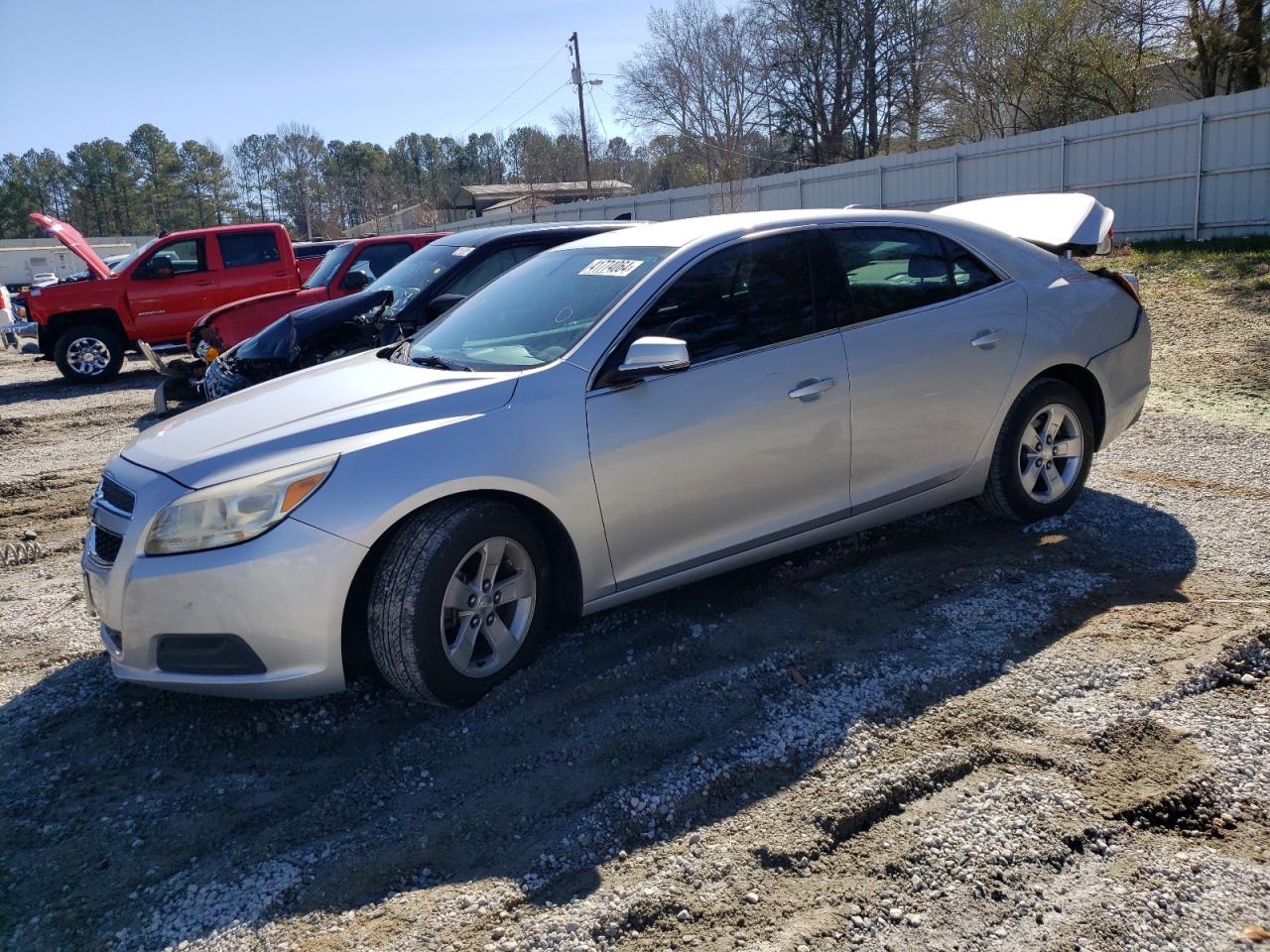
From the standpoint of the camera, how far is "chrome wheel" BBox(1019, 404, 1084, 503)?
16.5ft

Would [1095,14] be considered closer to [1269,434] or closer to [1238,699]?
[1269,434]

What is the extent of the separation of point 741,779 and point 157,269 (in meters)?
13.5

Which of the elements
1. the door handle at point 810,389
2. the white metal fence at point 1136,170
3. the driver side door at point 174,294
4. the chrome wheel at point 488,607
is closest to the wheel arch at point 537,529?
the chrome wheel at point 488,607

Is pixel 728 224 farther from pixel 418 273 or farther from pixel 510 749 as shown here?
pixel 418 273

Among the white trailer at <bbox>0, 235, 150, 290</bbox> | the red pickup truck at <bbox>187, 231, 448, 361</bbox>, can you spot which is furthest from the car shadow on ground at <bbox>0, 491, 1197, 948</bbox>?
the white trailer at <bbox>0, 235, 150, 290</bbox>

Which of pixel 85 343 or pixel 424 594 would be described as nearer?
pixel 424 594

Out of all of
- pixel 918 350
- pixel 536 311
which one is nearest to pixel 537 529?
pixel 536 311

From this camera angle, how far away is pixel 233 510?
3.34m

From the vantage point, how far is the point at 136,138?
268 ft

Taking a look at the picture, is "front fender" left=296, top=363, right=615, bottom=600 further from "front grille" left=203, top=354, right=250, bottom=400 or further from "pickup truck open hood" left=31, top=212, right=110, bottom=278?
"pickup truck open hood" left=31, top=212, right=110, bottom=278

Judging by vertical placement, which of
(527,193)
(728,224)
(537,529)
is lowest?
(537,529)

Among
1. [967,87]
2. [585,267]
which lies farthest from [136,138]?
[585,267]

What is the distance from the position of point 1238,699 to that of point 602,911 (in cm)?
230

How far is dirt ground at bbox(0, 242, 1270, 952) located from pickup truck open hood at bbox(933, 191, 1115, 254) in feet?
5.49
